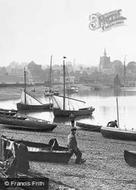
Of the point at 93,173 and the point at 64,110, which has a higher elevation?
the point at 64,110

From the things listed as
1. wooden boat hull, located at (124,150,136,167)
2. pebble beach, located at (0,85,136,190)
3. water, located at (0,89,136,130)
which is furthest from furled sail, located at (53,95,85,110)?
wooden boat hull, located at (124,150,136,167)

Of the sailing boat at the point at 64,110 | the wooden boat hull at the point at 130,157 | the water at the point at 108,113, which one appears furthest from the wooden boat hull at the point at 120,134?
the sailing boat at the point at 64,110

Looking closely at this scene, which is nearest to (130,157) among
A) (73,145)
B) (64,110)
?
(73,145)

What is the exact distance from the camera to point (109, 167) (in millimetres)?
22656

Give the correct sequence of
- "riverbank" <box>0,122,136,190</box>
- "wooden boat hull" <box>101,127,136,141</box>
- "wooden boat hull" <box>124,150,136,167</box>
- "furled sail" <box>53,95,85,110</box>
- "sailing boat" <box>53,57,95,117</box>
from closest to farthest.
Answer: "riverbank" <box>0,122,136,190</box>, "wooden boat hull" <box>124,150,136,167</box>, "wooden boat hull" <box>101,127,136,141</box>, "sailing boat" <box>53,57,95,117</box>, "furled sail" <box>53,95,85,110</box>

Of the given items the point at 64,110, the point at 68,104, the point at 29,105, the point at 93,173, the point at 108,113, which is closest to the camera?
the point at 93,173

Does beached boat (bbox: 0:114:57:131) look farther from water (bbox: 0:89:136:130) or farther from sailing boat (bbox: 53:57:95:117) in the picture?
sailing boat (bbox: 53:57:95:117)

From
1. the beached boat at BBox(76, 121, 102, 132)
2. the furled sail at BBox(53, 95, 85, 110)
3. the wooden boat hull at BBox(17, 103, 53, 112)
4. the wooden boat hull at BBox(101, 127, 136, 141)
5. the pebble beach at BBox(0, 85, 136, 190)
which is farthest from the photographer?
the wooden boat hull at BBox(17, 103, 53, 112)

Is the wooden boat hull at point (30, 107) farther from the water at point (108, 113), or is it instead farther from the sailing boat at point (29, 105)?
the water at point (108, 113)

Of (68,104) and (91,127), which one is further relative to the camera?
(68,104)

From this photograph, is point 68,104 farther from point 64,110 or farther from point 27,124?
point 27,124

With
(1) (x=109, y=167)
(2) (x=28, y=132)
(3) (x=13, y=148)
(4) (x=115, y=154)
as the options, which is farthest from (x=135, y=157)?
(2) (x=28, y=132)

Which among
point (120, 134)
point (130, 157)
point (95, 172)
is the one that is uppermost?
point (130, 157)

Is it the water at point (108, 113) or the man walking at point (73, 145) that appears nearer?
the man walking at point (73, 145)
